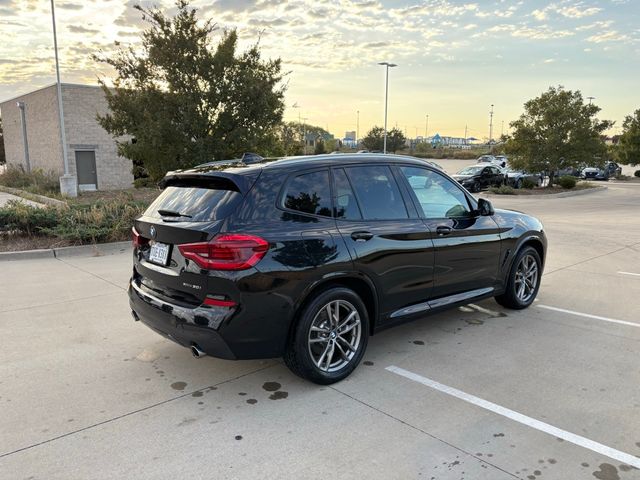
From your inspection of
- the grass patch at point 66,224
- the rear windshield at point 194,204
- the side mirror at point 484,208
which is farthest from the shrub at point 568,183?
the rear windshield at point 194,204

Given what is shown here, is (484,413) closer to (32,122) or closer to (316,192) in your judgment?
(316,192)

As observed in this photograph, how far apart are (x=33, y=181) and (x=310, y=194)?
84.6 feet

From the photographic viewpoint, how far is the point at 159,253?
12.8ft

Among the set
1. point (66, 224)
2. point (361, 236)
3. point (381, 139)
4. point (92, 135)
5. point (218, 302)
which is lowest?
point (66, 224)

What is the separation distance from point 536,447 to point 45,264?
786 centimetres

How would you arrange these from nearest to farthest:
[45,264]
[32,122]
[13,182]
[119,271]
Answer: [119,271] < [45,264] < [13,182] < [32,122]

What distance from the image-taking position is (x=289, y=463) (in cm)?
295

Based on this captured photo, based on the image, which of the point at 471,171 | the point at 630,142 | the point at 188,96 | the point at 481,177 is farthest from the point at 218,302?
the point at 630,142

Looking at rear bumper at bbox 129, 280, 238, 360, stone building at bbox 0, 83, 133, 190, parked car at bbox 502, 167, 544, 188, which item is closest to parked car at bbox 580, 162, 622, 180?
parked car at bbox 502, 167, 544, 188

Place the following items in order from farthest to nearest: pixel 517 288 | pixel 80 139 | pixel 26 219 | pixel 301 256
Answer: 1. pixel 80 139
2. pixel 26 219
3. pixel 517 288
4. pixel 301 256

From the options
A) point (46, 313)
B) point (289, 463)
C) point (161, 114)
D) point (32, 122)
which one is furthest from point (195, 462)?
point (32, 122)

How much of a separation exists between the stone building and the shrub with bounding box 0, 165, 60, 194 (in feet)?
2.77

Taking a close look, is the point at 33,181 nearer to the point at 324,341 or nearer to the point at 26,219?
the point at 26,219

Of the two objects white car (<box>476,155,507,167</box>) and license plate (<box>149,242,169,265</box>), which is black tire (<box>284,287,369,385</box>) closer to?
license plate (<box>149,242,169,265</box>)
